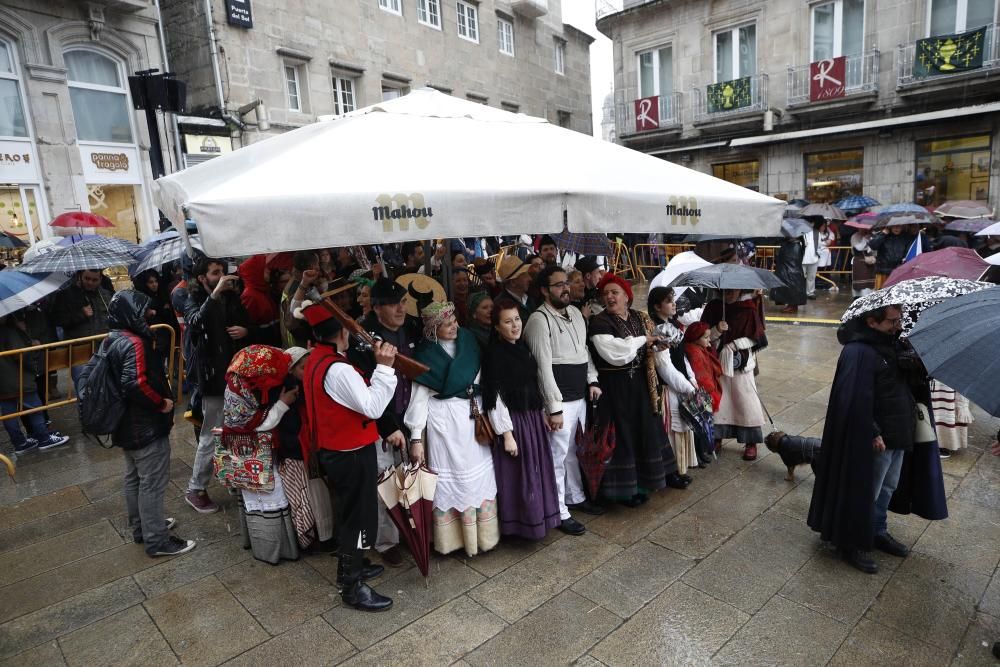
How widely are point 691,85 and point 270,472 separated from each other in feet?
69.7

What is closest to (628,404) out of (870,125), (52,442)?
(52,442)

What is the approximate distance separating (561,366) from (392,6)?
1777 centimetres

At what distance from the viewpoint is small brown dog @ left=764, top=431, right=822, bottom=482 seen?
473 cm

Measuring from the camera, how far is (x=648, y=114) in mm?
21906

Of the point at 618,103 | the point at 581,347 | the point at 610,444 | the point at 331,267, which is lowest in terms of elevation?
the point at 610,444

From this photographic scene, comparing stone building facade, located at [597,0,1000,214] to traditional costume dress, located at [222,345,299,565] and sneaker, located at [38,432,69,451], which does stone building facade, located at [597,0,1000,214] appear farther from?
sneaker, located at [38,432,69,451]

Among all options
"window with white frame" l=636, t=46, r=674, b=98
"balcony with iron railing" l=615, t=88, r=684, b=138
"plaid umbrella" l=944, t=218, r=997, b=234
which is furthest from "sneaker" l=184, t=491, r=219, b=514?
"window with white frame" l=636, t=46, r=674, b=98

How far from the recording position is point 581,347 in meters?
4.36

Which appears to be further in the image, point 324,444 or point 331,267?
point 331,267

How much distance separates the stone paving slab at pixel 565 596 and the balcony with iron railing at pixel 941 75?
1618 cm

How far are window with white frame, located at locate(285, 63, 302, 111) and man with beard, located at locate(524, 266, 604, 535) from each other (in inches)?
567

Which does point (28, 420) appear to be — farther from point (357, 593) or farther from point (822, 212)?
point (822, 212)

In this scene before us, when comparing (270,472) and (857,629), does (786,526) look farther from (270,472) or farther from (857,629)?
(270,472)

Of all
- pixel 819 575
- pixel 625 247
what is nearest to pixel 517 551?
pixel 819 575
